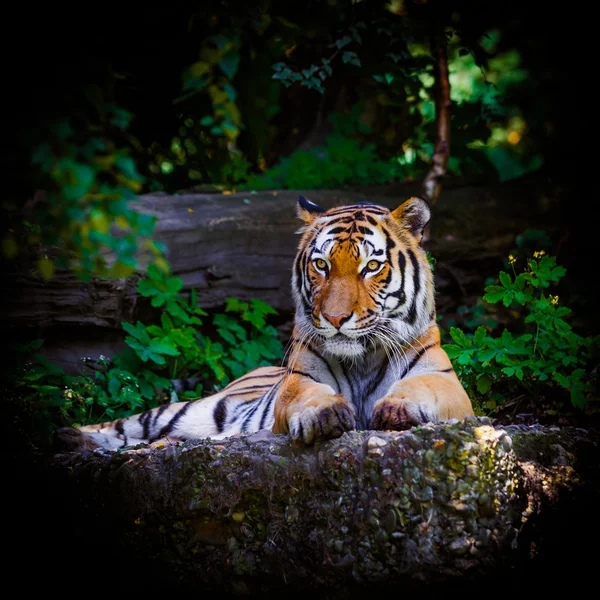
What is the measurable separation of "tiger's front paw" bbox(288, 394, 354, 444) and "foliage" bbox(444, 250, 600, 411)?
1.50m

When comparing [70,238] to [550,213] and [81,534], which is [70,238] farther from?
[550,213]

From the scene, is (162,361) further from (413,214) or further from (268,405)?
(413,214)

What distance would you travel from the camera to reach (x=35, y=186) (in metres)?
2.09

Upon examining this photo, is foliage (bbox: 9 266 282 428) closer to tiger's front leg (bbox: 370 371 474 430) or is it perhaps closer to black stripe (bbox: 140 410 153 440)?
black stripe (bbox: 140 410 153 440)

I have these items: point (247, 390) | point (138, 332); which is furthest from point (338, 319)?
point (138, 332)

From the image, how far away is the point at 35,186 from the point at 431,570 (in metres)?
1.84

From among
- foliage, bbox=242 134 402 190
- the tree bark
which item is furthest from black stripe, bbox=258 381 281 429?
foliage, bbox=242 134 402 190

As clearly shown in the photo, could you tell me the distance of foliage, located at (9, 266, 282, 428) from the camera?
4305 millimetres

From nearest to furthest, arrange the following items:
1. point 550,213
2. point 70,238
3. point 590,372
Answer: point 70,238 < point 590,372 < point 550,213

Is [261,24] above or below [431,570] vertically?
above

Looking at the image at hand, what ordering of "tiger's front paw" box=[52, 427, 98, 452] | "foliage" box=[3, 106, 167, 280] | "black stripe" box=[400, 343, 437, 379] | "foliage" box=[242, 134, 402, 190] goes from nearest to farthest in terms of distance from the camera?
1. "foliage" box=[3, 106, 167, 280]
2. "black stripe" box=[400, 343, 437, 379]
3. "tiger's front paw" box=[52, 427, 98, 452]
4. "foliage" box=[242, 134, 402, 190]

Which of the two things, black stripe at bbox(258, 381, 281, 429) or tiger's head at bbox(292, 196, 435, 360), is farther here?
black stripe at bbox(258, 381, 281, 429)

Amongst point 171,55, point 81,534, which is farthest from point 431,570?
point 171,55

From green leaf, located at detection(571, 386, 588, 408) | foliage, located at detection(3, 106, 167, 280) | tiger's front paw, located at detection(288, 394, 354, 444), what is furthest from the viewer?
green leaf, located at detection(571, 386, 588, 408)
